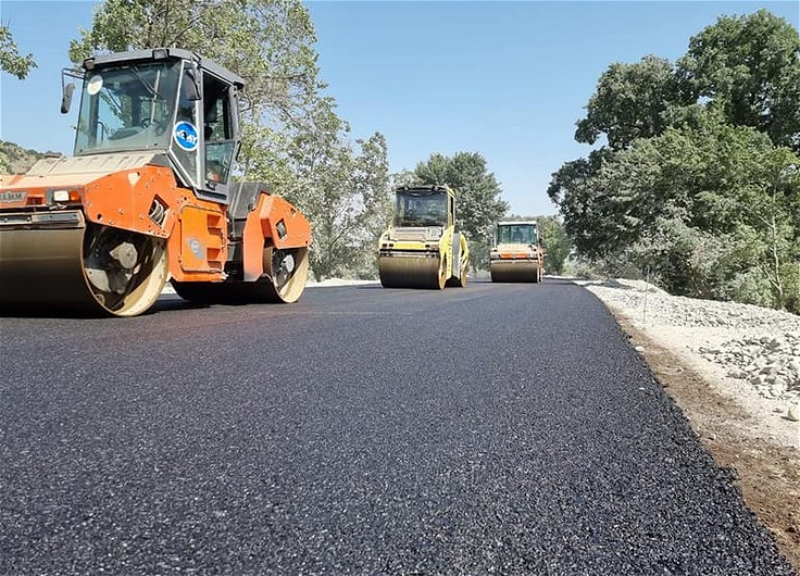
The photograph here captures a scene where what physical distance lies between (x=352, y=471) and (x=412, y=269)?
1113 centimetres

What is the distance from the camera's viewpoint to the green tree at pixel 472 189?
4219 centimetres

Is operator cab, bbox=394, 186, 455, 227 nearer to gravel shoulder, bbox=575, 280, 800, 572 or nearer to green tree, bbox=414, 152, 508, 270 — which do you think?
gravel shoulder, bbox=575, 280, 800, 572

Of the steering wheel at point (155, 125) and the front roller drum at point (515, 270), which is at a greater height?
the steering wheel at point (155, 125)

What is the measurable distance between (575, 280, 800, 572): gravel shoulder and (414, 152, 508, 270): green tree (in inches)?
1443

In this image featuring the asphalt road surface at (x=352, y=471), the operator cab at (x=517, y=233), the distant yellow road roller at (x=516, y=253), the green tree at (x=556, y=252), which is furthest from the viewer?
the green tree at (x=556, y=252)

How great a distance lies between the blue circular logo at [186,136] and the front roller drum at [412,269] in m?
7.29

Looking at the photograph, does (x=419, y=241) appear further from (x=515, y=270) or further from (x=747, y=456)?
(x=747, y=456)

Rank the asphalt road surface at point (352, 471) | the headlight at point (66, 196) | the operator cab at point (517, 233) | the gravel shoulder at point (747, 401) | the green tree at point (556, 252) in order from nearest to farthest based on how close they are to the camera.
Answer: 1. the asphalt road surface at point (352, 471)
2. the gravel shoulder at point (747, 401)
3. the headlight at point (66, 196)
4. the operator cab at point (517, 233)
5. the green tree at point (556, 252)

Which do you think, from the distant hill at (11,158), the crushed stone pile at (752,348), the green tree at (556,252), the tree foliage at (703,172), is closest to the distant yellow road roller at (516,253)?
the tree foliage at (703,172)

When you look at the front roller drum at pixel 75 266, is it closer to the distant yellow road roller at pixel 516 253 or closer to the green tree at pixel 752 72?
the distant yellow road roller at pixel 516 253

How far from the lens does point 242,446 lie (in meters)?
1.86

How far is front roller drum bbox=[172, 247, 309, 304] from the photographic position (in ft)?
23.5

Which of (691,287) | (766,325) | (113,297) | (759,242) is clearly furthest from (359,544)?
(691,287)

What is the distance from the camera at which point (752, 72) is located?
25297mm
